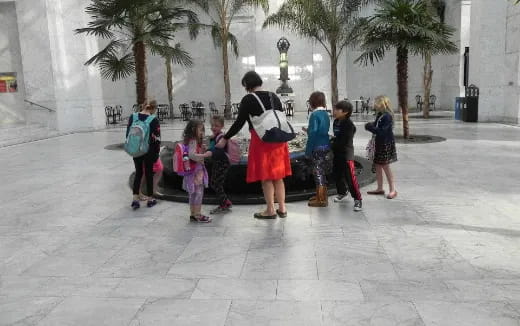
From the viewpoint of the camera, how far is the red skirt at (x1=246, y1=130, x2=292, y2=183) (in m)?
5.22

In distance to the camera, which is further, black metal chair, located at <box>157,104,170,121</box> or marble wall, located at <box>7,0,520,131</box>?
black metal chair, located at <box>157,104,170,121</box>

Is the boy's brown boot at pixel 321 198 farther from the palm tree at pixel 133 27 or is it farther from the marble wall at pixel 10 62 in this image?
the marble wall at pixel 10 62

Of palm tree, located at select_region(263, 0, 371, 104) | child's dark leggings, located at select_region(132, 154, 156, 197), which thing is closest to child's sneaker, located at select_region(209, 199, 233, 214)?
child's dark leggings, located at select_region(132, 154, 156, 197)

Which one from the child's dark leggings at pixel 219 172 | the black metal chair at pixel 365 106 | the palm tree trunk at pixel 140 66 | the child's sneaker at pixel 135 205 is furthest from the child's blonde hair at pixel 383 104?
the black metal chair at pixel 365 106

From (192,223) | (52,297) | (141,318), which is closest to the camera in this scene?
(141,318)

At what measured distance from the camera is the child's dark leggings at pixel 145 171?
241 inches

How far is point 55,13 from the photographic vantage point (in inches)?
714

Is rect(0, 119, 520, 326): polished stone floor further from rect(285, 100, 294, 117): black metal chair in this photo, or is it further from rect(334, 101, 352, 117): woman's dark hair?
rect(285, 100, 294, 117): black metal chair

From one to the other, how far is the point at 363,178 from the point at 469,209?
199 centimetres

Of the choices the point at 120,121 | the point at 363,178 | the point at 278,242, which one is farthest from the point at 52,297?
the point at 120,121

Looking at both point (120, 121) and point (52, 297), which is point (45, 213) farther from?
point (120, 121)

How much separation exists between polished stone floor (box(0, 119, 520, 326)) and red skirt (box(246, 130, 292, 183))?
57 centimetres

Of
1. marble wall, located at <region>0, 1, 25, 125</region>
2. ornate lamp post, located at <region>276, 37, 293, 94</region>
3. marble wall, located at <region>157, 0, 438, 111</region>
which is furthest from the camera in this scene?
marble wall, located at <region>157, 0, 438, 111</region>

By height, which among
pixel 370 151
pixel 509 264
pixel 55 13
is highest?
pixel 55 13
